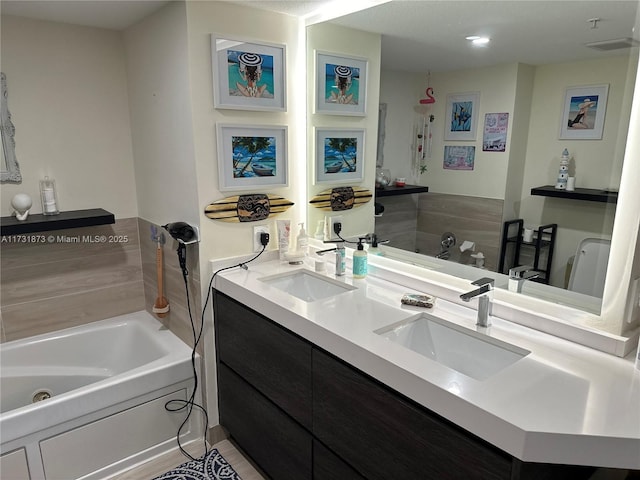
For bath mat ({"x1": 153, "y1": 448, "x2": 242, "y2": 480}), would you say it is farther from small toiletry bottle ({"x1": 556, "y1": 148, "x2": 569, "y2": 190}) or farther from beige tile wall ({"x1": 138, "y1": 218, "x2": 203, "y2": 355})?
small toiletry bottle ({"x1": 556, "y1": 148, "x2": 569, "y2": 190})

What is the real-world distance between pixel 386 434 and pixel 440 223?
3.16 ft

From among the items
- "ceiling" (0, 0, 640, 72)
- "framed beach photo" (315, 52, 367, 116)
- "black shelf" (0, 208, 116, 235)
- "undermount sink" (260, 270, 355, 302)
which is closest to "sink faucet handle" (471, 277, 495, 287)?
"undermount sink" (260, 270, 355, 302)

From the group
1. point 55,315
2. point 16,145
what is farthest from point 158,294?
point 16,145

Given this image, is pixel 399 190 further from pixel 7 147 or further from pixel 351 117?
pixel 7 147

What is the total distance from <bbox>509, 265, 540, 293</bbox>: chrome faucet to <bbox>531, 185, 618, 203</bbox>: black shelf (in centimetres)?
29

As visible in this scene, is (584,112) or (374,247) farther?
(374,247)

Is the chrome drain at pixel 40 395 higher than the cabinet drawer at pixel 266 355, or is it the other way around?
the cabinet drawer at pixel 266 355

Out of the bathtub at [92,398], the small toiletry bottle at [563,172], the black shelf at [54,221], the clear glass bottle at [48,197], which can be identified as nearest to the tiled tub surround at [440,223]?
the small toiletry bottle at [563,172]

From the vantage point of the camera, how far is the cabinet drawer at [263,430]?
1.80 meters

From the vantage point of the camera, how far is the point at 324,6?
6.93 feet

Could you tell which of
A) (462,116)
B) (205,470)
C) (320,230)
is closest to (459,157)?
(462,116)

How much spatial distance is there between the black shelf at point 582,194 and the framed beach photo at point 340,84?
100cm

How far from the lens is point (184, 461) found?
7.48 feet

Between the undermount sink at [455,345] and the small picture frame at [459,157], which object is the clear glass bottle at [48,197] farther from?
the small picture frame at [459,157]
